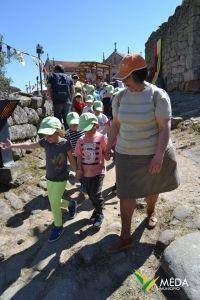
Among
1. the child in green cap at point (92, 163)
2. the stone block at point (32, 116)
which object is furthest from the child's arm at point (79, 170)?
the stone block at point (32, 116)

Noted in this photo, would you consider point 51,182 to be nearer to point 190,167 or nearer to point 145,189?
point 145,189

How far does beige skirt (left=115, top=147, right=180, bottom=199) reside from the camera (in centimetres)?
344

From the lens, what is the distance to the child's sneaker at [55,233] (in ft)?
13.8

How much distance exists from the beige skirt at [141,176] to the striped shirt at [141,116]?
0.27ft

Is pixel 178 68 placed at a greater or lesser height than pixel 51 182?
greater

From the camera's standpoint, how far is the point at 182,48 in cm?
1273

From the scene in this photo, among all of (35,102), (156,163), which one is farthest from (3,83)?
(156,163)

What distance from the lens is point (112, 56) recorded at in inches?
2968

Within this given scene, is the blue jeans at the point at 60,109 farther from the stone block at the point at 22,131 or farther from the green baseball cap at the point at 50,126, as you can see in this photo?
the green baseball cap at the point at 50,126

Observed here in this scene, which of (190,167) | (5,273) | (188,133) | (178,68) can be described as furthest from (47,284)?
(178,68)

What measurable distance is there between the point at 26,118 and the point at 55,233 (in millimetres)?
3981

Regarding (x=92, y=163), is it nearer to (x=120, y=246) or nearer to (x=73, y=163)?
(x=73, y=163)

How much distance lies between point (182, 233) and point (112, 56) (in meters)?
74.2
